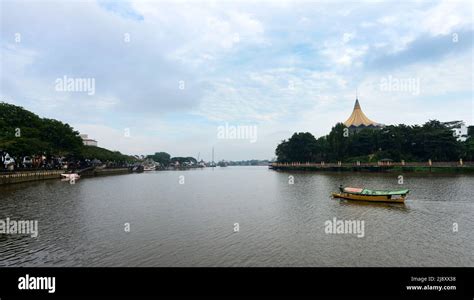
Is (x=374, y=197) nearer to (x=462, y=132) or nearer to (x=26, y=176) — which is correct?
(x=26, y=176)

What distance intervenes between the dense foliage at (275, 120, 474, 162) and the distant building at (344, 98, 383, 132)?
1778cm

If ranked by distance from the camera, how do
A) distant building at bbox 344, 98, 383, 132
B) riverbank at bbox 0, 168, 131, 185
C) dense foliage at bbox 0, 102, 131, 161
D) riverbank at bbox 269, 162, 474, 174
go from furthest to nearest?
distant building at bbox 344, 98, 383, 132 → riverbank at bbox 269, 162, 474, 174 → dense foliage at bbox 0, 102, 131, 161 → riverbank at bbox 0, 168, 131, 185

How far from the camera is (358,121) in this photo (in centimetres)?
13025

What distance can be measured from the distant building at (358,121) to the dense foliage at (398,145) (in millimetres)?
17778

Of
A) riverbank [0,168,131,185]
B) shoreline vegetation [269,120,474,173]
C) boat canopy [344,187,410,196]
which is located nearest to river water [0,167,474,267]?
boat canopy [344,187,410,196]

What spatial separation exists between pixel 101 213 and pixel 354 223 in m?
24.4

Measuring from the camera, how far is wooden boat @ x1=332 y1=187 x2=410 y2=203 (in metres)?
31.2

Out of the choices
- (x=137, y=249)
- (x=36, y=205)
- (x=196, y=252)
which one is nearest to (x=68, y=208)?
(x=36, y=205)

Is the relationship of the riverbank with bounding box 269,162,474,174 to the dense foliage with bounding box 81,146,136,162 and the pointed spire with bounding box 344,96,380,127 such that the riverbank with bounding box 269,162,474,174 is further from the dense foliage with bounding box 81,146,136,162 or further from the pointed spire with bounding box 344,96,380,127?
the dense foliage with bounding box 81,146,136,162

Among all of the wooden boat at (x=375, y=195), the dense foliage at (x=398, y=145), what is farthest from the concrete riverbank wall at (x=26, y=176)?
the dense foliage at (x=398, y=145)

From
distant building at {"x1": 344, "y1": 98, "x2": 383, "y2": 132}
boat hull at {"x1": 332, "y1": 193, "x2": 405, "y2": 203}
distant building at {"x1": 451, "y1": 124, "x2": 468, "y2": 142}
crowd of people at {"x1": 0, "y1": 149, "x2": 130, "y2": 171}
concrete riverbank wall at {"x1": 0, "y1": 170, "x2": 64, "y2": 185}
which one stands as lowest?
boat hull at {"x1": 332, "y1": 193, "x2": 405, "y2": 203}

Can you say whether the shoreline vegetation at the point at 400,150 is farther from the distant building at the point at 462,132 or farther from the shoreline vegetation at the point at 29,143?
the shoreline vegetation at the point at 29,143
